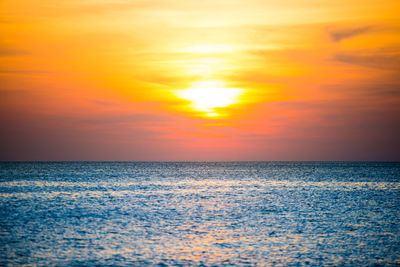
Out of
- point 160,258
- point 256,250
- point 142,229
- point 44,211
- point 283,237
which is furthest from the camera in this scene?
point 44,211

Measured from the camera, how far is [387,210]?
1875 inches

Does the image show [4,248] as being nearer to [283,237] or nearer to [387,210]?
[283,237]

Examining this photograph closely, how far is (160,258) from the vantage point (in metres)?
24.1

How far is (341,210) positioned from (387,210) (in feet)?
17.8

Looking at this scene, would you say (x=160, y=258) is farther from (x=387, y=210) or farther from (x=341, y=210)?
(x=387, y=210)

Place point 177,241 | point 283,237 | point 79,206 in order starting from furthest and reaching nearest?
1. point 79,206
2. point 283,237
3. point 177,241

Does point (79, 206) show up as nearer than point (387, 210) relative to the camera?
No

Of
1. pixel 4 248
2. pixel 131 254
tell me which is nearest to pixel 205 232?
pixel 131 254

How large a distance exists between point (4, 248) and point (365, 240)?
25.1m

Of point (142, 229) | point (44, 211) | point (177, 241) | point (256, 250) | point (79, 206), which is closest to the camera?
point (256, 250)

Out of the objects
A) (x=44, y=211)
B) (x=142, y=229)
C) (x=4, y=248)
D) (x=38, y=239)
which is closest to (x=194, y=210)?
(x=142, y=229)

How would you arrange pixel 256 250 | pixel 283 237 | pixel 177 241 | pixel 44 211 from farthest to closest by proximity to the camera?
1. pixel 44 211
2. pixel 283 237
3. pixel 177 241
4. pixel 256 250

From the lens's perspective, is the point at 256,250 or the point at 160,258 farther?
the point at 256,250

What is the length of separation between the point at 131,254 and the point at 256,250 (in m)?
7.97
